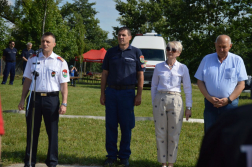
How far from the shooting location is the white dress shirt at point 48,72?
4781mm

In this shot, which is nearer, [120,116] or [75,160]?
[120,116]

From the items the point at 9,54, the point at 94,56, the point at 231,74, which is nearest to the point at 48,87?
the point at 231,74

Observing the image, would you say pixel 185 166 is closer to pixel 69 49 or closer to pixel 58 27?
pixel 58 27

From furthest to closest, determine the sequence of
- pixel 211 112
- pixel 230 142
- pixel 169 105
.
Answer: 1. pixel 169 105
2. pixel 211 112
3. pixel 230 142

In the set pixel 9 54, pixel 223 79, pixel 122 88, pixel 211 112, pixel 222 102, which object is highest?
pixel 9 54

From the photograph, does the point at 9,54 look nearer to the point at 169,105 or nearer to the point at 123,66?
the point at 123,66

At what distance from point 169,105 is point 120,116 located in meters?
0.91

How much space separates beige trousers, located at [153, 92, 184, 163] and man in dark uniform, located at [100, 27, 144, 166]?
0.55 m

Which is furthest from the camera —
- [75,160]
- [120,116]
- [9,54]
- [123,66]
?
[9,54]

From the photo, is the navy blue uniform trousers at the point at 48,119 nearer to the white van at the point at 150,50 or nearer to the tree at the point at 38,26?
the white van at the point at 150,50

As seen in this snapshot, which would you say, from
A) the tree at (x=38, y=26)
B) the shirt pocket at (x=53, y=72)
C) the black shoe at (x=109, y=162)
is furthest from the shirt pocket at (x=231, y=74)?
the tree at (x=38, y=26)

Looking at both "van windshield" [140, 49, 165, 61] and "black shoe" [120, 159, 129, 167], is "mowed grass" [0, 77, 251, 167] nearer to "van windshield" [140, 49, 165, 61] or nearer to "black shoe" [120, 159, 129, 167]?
"black shoe" [120, 159, 129, 167]

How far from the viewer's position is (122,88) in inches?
207

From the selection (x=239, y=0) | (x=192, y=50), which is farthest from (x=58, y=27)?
(x=239, y=0)
